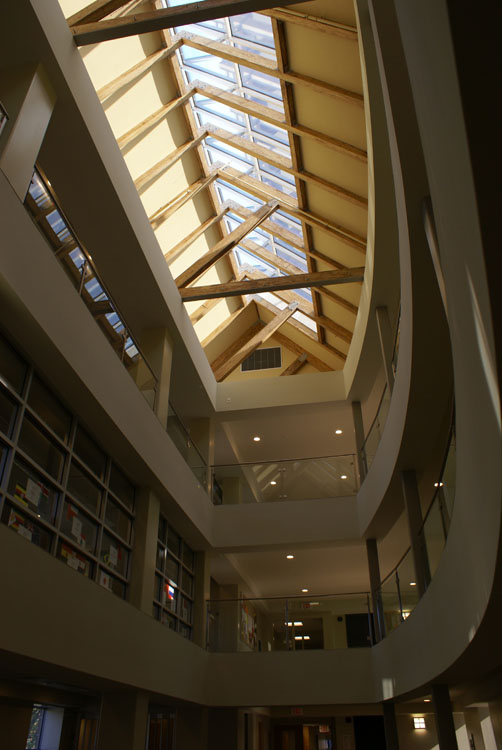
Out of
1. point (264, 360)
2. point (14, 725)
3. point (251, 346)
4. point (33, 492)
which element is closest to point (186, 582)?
point (14, 725)

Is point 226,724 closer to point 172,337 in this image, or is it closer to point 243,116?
point 172,337

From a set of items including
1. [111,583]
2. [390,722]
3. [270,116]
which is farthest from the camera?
[270,116]

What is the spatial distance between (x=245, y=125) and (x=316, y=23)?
13.2 feet

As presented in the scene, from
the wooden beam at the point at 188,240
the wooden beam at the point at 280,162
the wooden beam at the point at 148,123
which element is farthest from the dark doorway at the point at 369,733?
the wooden beam at the point at 148,123

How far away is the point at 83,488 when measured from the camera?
757 centimetres

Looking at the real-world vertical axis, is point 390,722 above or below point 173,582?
below

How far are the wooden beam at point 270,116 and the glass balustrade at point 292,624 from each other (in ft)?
26.2

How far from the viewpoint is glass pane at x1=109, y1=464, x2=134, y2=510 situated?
869cm

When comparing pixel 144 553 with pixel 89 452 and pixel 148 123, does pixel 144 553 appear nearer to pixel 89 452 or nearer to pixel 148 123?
pixel 89 452

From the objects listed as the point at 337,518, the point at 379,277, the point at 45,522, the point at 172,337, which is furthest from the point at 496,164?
the point at 337,518

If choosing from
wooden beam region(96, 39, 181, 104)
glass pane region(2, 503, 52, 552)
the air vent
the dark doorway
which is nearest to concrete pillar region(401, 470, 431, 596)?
glass pane region(2, 503, 52, 552)

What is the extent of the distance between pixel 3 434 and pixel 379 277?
6595 millimetres

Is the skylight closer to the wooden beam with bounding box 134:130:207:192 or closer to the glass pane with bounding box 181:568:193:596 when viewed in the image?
the wooden beam with bounding box 134:130:207:192

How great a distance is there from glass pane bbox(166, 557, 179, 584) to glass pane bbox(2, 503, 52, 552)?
4.52 meters
